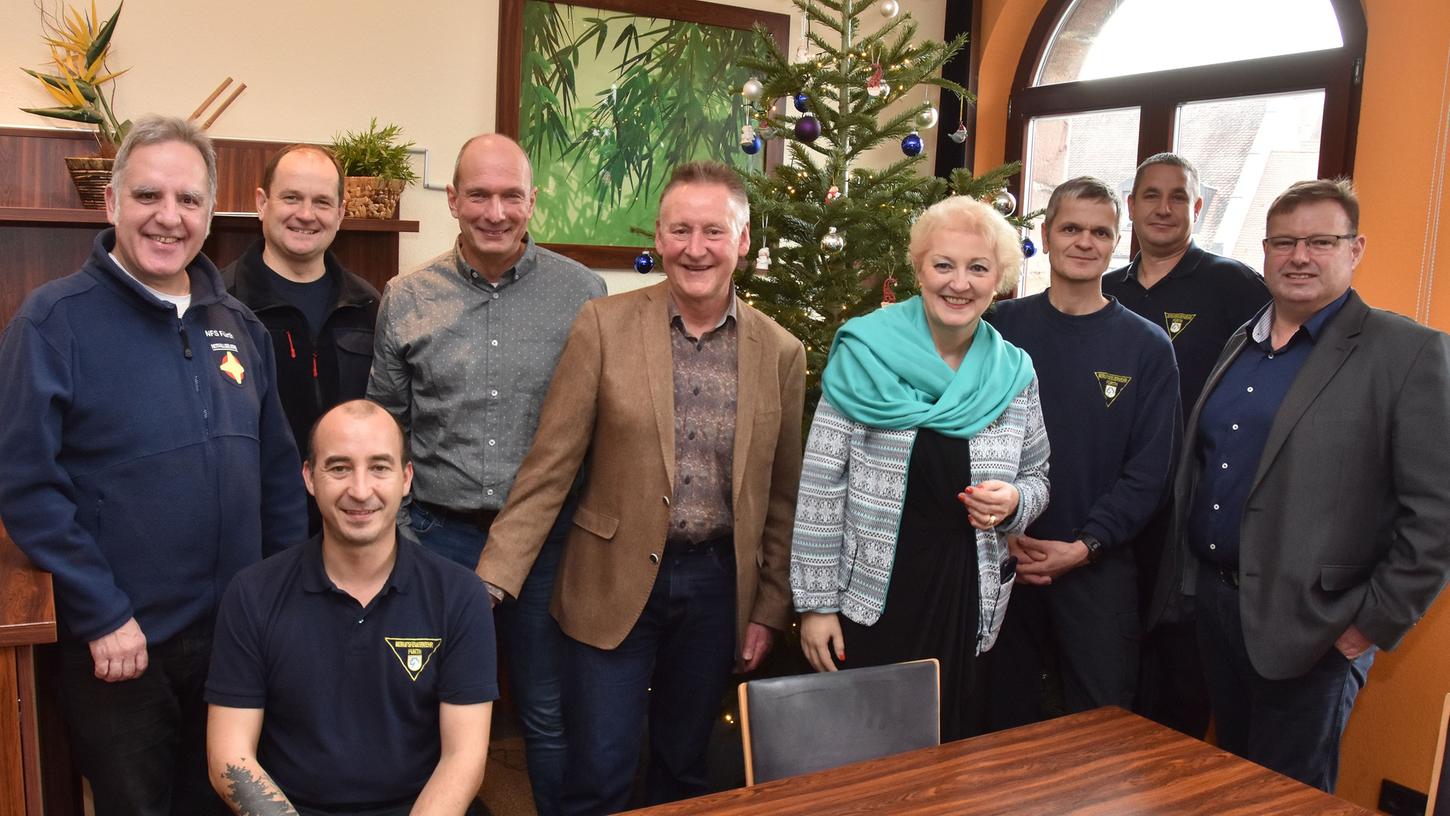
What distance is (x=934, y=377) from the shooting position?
7.51 ft

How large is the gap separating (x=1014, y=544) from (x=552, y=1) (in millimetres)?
3110

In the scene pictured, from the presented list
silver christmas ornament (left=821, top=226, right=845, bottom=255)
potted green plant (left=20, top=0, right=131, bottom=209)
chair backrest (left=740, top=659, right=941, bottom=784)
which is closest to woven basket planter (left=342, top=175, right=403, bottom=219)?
potted green plant (left=20, top=0, right=131, bottom=209)

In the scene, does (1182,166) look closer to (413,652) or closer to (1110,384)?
(1110,384)

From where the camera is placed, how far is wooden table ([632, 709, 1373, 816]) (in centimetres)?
159

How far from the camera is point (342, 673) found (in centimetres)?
190

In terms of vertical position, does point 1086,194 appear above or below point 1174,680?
above

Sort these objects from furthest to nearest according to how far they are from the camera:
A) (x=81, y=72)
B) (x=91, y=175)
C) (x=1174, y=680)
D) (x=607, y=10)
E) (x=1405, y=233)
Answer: (x=607, y=10) < (x=81, y=72) < (x=91, y=175) < (x=1405, y=233) < (x=1174, y=680)

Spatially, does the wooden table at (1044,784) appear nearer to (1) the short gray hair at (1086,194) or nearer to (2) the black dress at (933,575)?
(2) the black dress at (933,575)

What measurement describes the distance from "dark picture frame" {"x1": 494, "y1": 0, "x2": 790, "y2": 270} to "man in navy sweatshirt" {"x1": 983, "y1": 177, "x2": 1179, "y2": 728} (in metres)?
2.13

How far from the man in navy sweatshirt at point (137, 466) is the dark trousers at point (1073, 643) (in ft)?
5.70

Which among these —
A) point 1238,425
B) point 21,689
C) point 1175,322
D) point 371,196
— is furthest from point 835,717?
point 371,196

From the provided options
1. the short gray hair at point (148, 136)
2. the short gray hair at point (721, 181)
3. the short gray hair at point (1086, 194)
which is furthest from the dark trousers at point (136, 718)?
the short gray hair at point (1086, 194)

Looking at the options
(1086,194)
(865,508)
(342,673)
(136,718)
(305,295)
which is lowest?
(136,718)

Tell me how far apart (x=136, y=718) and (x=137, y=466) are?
18.6 inches
